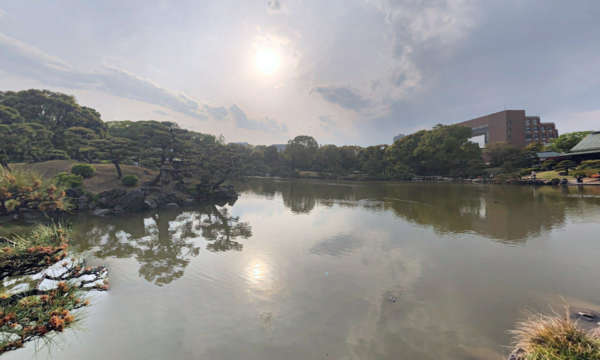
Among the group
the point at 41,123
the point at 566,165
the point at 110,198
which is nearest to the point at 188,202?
the point at 110,198

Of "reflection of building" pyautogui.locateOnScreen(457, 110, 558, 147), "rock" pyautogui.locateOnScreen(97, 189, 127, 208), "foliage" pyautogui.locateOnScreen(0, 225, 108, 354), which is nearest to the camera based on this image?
"foliage" pyautogui.locateOnScreen(0, 225, 108, 354)

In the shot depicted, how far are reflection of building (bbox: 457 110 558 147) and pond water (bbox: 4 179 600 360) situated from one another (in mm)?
51227

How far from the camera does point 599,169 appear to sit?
23844 millimetres

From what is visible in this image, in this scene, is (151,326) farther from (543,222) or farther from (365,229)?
(543,222)

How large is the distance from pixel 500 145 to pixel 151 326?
1960 inches

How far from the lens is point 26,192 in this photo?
8953mm

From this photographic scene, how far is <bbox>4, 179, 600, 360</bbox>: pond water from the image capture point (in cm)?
347

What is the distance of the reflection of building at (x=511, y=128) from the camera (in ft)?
167

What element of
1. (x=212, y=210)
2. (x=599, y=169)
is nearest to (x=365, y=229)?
(x=212, y=210)

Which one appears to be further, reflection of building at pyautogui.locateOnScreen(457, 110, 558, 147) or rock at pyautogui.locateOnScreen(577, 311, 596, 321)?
reflection of building at pyautogui.locateOnScreen(457, 110, 558, 147)

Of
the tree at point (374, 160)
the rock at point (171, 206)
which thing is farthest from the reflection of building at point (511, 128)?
the rock at point (171, 206)

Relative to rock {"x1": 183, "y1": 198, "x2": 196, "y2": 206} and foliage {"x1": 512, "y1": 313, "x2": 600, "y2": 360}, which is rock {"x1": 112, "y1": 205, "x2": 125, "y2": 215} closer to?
rock {"x1": 183, "y1": 198, "x2": 196, "y2": 206}

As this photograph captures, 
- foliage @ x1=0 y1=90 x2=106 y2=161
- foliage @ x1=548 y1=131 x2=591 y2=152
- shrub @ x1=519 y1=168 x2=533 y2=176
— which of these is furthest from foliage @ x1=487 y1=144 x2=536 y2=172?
foliage @ x1=0 y1=90 x2=106 y2=161

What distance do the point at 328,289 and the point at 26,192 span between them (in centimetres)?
1211
